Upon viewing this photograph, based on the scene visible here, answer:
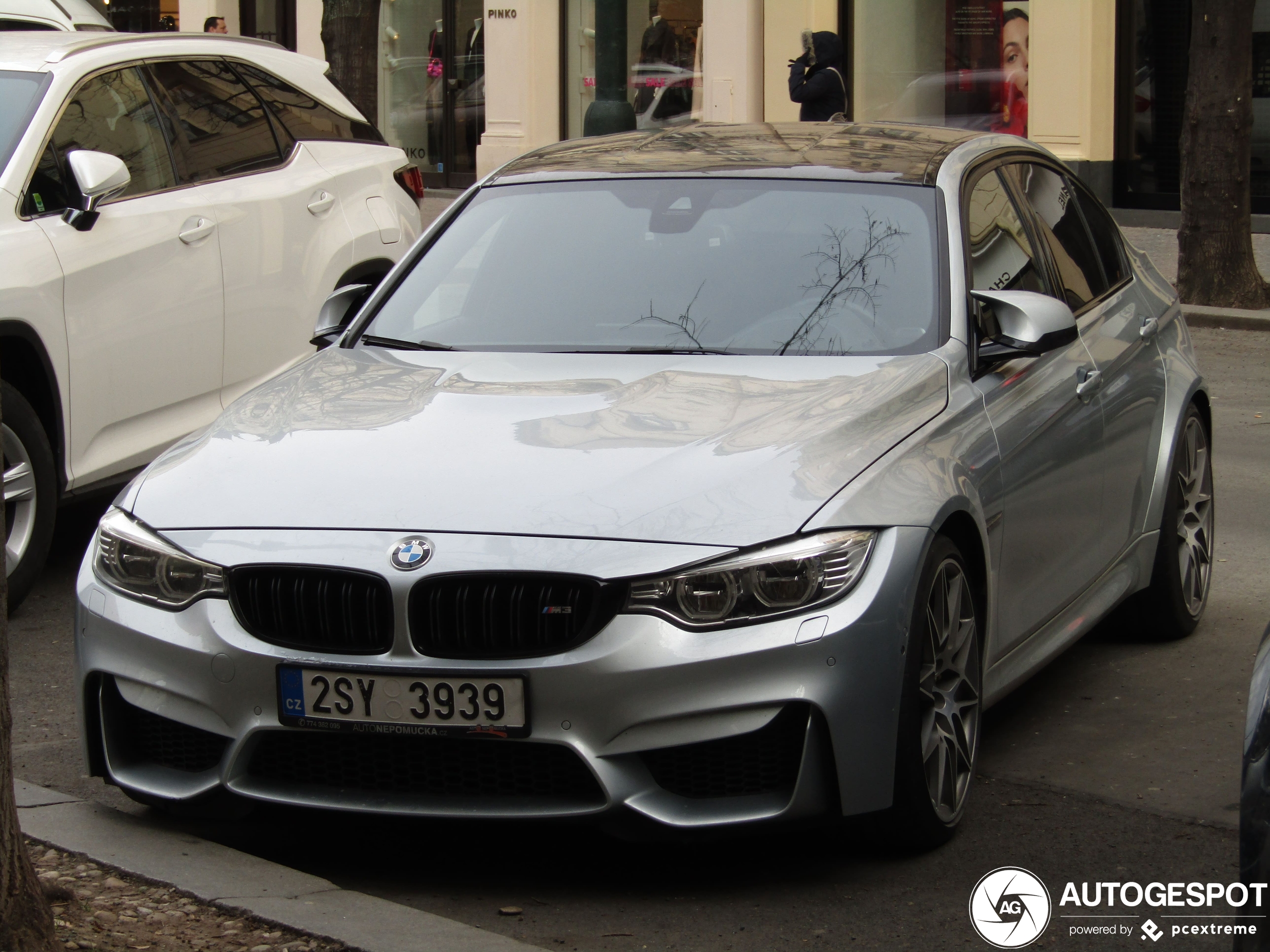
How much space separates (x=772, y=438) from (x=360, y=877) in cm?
135

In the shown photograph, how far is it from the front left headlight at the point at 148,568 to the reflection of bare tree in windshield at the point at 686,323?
58.3 inches

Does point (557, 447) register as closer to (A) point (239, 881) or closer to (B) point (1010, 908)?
(A) point (239, 881)

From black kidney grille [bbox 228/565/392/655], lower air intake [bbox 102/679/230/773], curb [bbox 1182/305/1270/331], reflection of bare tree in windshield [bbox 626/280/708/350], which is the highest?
reflection of bare tree in windshield [bbox 626/280/708/350]

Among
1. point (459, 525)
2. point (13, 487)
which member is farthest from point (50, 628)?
point (459, 525)

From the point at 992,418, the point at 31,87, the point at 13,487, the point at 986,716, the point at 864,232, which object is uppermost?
the point at 31,87

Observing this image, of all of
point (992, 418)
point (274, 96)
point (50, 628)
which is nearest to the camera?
point (992, 418)

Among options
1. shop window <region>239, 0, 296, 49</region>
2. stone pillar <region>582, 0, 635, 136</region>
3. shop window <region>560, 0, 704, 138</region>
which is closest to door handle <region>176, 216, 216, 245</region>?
stone pillar <region>582, 0, 635, 136</region>

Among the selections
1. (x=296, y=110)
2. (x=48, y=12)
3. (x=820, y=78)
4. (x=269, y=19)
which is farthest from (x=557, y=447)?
(x=269, y=19)

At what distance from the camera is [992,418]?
4.73 meters

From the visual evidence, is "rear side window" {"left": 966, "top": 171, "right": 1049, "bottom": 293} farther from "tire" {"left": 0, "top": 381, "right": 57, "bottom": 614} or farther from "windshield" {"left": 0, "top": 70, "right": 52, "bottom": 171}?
"windshield" {"left": 0, "top": 70, "right": 52, "bottom": 171}

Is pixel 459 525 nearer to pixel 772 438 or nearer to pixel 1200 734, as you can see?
pixel 772 438

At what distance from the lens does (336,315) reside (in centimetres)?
568

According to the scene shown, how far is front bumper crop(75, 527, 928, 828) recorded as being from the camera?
3.80 metres

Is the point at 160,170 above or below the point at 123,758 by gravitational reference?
above
